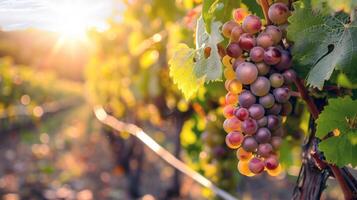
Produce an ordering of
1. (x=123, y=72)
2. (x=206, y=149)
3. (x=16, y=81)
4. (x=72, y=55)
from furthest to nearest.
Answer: (x=72, y=55) < (x=16, y=81) < (x=123, y=72) < (x=206, y=149)

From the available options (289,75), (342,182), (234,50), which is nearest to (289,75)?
(289,75)

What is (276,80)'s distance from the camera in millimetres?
1013

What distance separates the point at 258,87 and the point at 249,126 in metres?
0.07

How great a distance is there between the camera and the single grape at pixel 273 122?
102 centimetres

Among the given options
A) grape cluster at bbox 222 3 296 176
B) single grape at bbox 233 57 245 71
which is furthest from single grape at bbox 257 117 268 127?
single grape at bbox 233 57 245 71

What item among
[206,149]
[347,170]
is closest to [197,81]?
[347,170]

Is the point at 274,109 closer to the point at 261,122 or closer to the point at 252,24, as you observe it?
the point at 261,122

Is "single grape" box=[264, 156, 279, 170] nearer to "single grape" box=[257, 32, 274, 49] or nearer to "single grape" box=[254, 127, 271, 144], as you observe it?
"single grape" box=[254, 127, 271, 144]

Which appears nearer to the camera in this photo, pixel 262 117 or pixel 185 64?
pixel 262 117

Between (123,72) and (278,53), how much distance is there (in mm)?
3097

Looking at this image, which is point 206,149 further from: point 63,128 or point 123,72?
point 63,128

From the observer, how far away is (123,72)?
13.3 ft

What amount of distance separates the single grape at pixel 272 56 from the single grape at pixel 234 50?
50 millimetres

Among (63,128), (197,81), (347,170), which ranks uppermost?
(197,81)
